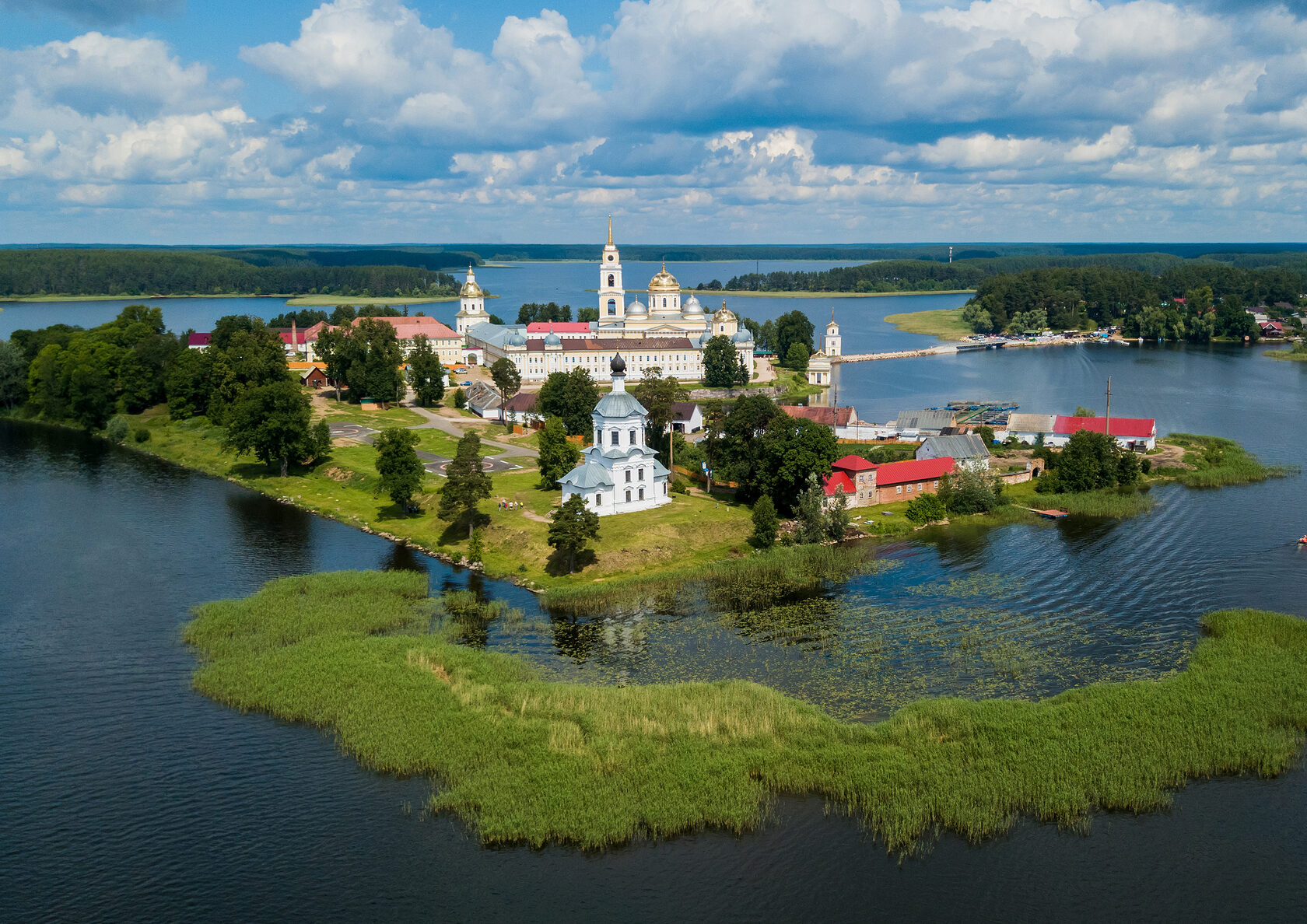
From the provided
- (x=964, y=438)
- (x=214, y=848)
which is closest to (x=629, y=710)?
(x=214, y=848)

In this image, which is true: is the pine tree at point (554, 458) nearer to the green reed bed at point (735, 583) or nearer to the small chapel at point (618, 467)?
the small chapel at point (618, 467)

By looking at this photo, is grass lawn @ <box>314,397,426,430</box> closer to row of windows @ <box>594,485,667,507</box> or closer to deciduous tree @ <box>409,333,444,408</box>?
deciduous tree @ <box>409,333,444,408</box>

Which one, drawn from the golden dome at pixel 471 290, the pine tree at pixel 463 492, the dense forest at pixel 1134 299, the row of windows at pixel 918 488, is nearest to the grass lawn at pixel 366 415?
the pine tree at pixel 463 492

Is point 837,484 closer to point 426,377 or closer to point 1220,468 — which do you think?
point 1220,468

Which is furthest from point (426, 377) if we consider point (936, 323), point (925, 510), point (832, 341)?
point (936, 323)

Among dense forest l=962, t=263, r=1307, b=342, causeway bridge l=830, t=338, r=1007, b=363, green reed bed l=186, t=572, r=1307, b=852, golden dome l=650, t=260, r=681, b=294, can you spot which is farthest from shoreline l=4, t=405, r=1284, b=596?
dense forest l=962, t=263, r=1307, b=342
